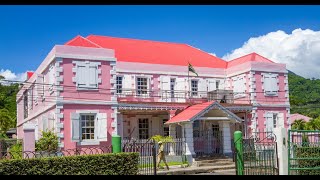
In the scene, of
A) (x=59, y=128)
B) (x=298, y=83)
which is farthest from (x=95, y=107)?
(x=298, y=83)

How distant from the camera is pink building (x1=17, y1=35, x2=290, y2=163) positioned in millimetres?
23688

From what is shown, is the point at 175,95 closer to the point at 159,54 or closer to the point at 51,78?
the point at 159,54

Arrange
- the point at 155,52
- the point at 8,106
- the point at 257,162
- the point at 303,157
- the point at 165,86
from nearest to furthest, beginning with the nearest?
the point at 257,162
the point at 303,157
the point at 165,86
the point at 155,52
the point at 8,106

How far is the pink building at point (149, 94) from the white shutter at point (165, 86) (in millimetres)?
65

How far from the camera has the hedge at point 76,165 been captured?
1532cm

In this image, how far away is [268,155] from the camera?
15.9 metres

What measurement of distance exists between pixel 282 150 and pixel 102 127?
1093 centimetres

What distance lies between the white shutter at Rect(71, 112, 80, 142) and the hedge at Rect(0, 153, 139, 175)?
668 centimetres

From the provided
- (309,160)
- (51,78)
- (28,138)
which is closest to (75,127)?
(51,78)

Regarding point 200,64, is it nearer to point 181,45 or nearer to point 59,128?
point 181,45

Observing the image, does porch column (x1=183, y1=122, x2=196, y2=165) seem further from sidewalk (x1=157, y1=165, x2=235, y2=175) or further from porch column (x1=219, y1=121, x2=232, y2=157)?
porch column (x1=219, y1=121, x2=232, y2=157)

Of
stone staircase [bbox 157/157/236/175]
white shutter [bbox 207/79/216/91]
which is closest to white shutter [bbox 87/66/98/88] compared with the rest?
stone staircase [bbox 157/157/236/175]

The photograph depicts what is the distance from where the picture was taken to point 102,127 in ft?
78.5

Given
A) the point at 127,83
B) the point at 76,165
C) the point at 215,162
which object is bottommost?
the point at 215,162
